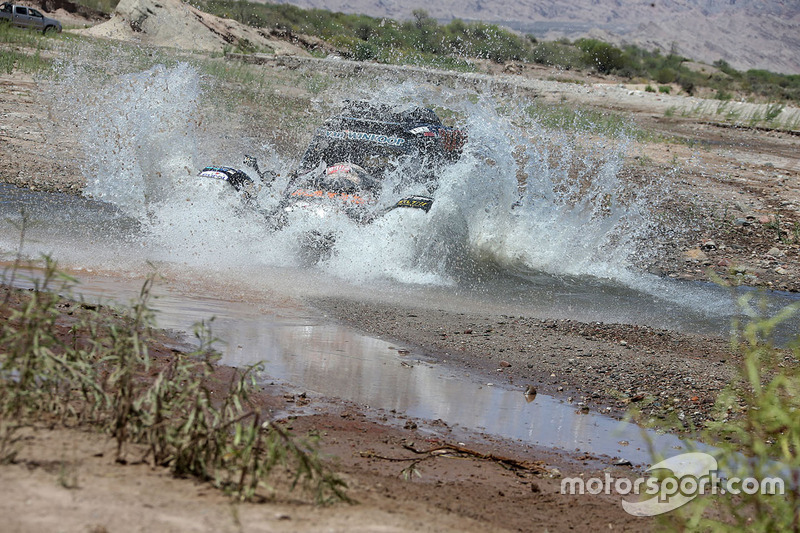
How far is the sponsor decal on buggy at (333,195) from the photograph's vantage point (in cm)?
1158

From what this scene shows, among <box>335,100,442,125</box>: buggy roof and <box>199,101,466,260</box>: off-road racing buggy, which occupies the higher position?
<box>335,100,442,125</box>: buggy roof

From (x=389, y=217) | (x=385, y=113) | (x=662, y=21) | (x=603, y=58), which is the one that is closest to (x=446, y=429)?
(x=389, y=217)

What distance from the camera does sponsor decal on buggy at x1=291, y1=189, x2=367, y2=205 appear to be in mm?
11578

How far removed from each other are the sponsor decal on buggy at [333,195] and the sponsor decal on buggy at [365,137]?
127cm

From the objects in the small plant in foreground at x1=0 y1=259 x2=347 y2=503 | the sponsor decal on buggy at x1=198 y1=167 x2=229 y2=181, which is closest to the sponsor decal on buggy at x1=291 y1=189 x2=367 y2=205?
the sponsor decal on buggy at x1=198 y1=167 x2=229 y2=181

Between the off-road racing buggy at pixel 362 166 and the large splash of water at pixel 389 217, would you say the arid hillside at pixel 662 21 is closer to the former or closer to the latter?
the large splash of water at pixel 389 217

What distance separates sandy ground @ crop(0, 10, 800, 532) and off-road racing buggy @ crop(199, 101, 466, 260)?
253 centimetres

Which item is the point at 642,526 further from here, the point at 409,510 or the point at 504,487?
the point at 409,510

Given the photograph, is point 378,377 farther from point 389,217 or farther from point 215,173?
point 215,173

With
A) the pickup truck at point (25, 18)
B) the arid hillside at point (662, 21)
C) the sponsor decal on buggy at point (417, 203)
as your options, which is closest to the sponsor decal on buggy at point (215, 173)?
the sponsor decal on buggy at point (417, 203)

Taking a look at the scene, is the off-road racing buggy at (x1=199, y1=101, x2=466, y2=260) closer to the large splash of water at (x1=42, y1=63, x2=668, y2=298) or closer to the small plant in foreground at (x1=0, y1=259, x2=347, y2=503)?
the large splash of water at (x1=42, y1=63, x2=668, y2=298)

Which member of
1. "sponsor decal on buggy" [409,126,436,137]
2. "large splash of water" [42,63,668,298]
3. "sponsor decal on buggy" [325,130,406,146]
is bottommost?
"large splash of water" [42,63,668,298]

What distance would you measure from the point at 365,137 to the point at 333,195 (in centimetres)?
148

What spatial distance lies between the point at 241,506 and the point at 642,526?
1.99 meters
